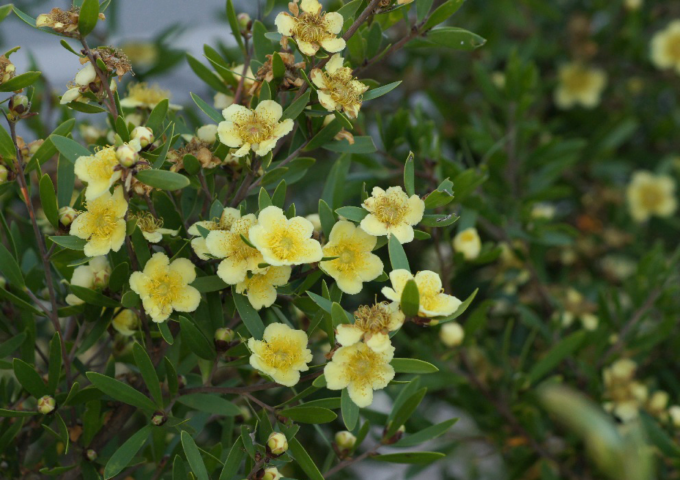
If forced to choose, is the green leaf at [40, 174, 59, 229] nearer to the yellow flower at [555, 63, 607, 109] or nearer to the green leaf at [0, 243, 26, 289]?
the green leaf at [0, 243, 26, 289]

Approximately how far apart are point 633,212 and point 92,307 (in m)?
1.35

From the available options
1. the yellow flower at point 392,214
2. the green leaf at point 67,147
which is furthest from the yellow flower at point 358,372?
the green leaf at point 67,147

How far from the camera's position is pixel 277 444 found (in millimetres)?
662

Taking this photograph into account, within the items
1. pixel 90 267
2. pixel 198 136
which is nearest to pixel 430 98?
pixel 198 136

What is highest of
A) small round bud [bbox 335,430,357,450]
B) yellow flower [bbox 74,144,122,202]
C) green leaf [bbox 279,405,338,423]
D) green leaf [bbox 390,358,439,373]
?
yellow flower [bbox 74,144,122,202]

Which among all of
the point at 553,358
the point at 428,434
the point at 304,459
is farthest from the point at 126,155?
the point at 553,358

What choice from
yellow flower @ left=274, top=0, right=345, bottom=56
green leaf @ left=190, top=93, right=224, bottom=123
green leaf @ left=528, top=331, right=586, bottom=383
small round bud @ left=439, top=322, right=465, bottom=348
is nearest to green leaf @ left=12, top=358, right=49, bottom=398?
green leaf @ left=190, top=93, right=224, bottom=123

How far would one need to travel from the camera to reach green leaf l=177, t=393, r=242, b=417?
725 millimetres

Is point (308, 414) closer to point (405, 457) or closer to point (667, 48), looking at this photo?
point (405, 457)

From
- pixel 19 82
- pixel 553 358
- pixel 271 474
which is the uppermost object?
pixel 19 82

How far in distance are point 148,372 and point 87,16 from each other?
1.18 feet

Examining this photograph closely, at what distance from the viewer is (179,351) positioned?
79 cm

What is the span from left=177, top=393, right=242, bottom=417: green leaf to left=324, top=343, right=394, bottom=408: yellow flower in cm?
14

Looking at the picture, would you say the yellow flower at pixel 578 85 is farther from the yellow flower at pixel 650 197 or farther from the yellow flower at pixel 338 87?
the yellow flower at pixel 338 87
